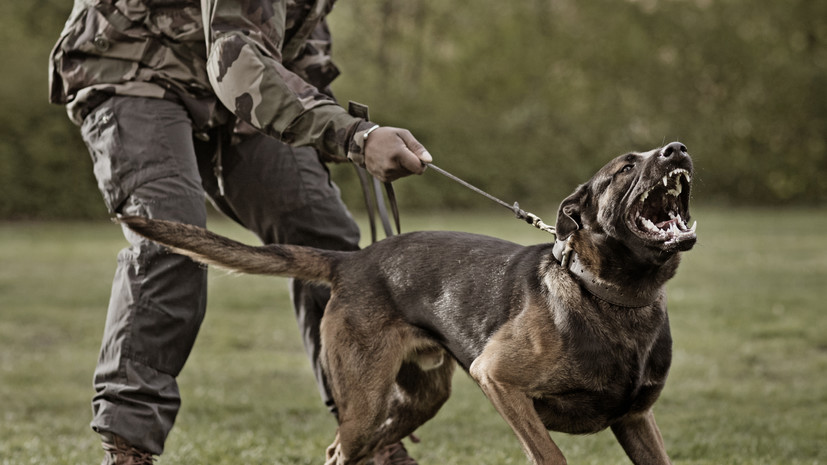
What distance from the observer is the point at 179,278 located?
4020 mm

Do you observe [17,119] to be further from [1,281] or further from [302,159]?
[302,159]

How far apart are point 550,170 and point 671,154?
2286 cm

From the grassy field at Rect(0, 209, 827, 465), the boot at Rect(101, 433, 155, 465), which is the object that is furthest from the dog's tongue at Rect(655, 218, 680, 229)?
the boot at Rect(101, 433, 155, 465)

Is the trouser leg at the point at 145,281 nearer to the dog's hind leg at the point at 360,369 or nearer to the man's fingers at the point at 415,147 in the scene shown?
the dog's hind leg at the point at 360,369

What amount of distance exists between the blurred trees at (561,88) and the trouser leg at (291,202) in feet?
57.2

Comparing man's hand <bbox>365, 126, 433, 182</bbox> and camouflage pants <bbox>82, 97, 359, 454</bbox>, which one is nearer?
man's hand <bbox>365, 126, 433, 182</bbox>

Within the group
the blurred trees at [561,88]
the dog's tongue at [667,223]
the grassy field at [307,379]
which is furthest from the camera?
the blurred trees at [561,88]

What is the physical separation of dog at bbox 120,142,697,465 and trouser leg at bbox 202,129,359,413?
378mm

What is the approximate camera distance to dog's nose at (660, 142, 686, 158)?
3463 millimetres

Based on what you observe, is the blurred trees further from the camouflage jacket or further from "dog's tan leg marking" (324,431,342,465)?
"dog's tan leg marking" (324,431,342,465)

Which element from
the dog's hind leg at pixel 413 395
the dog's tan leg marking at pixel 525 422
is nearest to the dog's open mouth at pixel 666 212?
the dog's tan leg marking at pixel 525 422

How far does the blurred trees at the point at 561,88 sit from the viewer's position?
82.6 feet

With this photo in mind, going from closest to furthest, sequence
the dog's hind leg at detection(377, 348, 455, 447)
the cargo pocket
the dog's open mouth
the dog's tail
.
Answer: the dog's open mouth → the dog's tail → the cargo pocket → the dog's hind leg at detection(377, 348, 455, 447)

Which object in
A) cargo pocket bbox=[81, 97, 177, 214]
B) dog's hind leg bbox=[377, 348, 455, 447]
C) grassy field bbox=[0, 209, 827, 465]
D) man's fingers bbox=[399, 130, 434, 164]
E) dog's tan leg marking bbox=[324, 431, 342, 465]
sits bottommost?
grassy field bbox=[0, 209, 827, 465]
